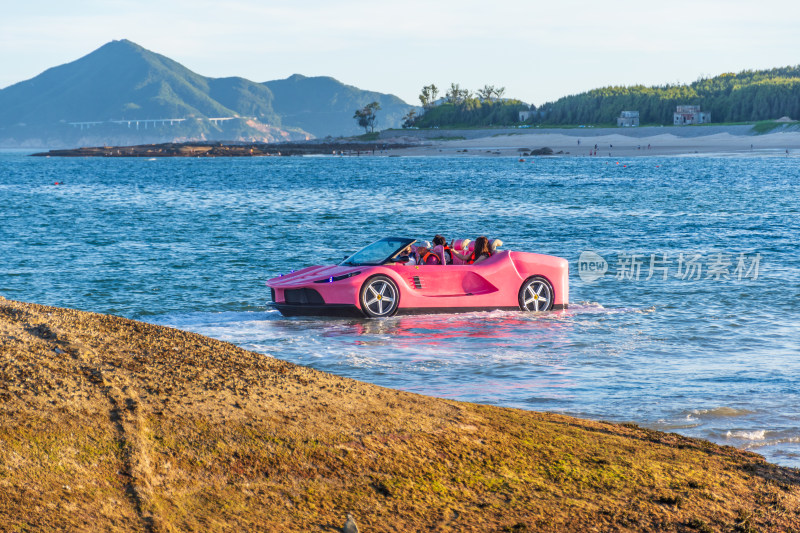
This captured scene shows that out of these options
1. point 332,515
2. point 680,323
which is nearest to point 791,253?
point 680,323

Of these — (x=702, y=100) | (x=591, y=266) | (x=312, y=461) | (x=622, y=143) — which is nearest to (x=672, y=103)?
(x=702, y=100)

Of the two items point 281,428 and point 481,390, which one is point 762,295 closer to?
point 481,390

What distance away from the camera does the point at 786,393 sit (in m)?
8.66

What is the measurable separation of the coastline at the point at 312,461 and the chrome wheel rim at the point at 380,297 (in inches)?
238

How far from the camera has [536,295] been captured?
539 inches

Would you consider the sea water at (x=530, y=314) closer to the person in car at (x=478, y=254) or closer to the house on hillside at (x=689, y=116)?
the person in car at (x=478, y=254)

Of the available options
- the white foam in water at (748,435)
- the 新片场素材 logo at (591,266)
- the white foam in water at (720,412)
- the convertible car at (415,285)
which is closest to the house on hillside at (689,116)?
the 新片场素材 logo at (591,266)

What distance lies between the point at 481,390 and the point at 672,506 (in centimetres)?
401

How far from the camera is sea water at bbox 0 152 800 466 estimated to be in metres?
Answer: 8.74

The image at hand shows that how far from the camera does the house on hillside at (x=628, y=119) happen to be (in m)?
168

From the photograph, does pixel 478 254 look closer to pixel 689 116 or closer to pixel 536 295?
pixel 536 295

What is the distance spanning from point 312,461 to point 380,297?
7957 millimetres

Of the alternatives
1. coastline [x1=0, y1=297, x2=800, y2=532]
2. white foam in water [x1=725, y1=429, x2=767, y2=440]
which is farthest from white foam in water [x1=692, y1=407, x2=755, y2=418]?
coastline [x1=0, y1=297, x2=800, y2=532]

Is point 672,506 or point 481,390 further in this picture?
point 481,390
